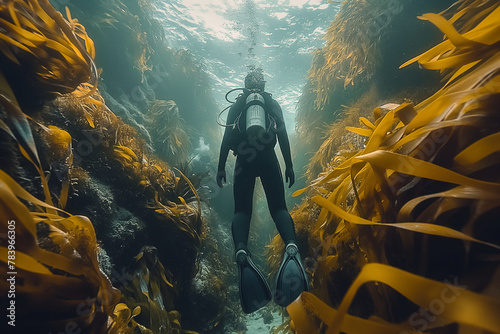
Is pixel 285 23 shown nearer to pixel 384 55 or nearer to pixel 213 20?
pixel 213 20

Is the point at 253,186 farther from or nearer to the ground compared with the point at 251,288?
farther from the ground

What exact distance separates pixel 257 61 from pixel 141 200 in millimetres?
16843

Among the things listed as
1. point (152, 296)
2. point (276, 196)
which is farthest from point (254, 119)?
point (152, 296)

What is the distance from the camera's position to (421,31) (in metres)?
3.62

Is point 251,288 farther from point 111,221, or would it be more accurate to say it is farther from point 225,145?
point 225,145

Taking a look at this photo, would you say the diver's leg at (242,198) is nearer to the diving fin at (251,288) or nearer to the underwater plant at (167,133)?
the diving fin at (251,288)

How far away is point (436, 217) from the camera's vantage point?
3.03 feet

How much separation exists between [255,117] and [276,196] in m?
1.08

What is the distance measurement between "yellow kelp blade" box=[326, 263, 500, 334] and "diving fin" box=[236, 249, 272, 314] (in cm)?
131

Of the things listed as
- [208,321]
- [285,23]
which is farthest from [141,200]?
[285,23]

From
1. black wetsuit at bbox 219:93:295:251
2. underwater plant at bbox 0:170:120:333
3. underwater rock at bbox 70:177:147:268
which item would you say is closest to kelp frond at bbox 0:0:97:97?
underwater rock at bbox 70:177:147:268

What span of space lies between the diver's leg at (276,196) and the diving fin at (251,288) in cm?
53

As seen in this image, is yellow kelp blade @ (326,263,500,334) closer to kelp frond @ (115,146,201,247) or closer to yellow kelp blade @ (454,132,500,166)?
yellow kelp blade @ (454,132,500,166)

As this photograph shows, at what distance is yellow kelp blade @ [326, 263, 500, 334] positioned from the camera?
2.15 ft
